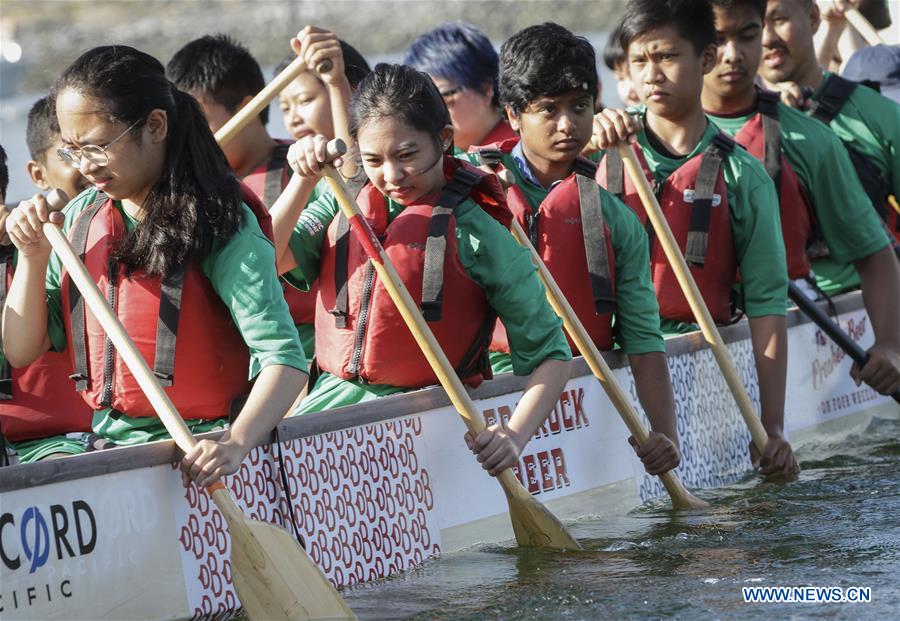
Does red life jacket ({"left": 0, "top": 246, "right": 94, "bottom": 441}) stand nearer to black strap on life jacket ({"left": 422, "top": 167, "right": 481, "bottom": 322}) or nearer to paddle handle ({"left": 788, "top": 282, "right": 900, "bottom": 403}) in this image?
black strap on life jacket ({"left": 422, "top": 167, "right": 481, "bottom": 322})

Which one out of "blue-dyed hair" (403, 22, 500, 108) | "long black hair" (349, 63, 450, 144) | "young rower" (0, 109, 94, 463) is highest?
"blue-dyed hair" (403, 22, 500, 108)

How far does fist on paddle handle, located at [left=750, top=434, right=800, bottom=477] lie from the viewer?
5242 mm

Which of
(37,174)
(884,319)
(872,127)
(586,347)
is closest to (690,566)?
(586,347)

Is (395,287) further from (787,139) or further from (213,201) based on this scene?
(787,139)

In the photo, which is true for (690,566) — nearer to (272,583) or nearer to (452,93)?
(272,583)

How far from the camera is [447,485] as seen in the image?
4.24 metres

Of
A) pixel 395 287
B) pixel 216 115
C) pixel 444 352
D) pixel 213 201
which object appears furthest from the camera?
pixel 216 115

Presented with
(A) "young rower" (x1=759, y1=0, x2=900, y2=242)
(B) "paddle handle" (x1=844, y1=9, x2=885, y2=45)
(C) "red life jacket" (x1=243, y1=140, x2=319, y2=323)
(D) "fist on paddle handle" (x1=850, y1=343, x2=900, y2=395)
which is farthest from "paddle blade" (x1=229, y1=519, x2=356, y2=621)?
(B) "paddle handle" (x1=844, y1=9, x2=885, y2=45)

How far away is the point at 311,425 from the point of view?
3.81 meters

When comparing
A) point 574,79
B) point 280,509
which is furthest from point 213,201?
point 574,79

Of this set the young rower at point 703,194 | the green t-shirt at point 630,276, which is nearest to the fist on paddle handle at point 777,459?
the young rower at point 703,194

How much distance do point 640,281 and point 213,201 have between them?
1648 mm

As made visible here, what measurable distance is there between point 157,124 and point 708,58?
2.45m

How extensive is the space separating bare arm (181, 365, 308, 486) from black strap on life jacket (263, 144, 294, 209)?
2.06m
